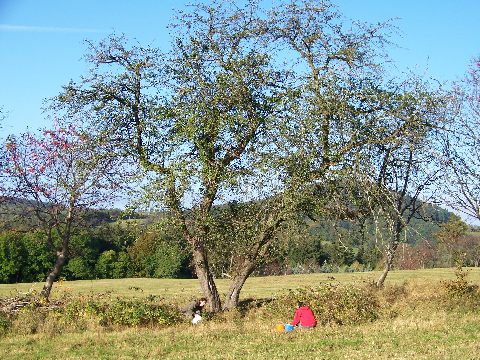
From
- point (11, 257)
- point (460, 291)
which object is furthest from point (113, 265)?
point (460, 291)

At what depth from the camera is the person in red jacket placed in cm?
1195

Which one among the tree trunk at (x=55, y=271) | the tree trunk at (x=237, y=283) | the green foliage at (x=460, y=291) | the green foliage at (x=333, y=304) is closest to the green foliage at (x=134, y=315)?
the tree trunk at (x=237, y=283)

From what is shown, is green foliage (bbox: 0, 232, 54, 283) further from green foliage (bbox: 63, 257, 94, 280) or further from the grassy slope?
the grassy slope

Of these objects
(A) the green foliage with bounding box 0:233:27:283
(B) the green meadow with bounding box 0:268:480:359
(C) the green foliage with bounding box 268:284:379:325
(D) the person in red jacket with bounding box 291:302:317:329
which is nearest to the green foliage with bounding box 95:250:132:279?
(A) the green foliage with bounding box 0:233:27:283

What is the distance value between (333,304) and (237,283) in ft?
8.40

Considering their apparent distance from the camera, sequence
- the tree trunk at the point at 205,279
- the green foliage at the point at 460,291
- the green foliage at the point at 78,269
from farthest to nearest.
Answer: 1. the green foliage at the point at 78,269
2. the green foliage at the point at 460,291
3. the tree trunk at the point at 205,279

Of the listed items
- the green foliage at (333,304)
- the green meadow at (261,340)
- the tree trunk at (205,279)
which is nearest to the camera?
the green meadow at (261,340)

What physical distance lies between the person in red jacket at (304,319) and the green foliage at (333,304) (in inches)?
31.6

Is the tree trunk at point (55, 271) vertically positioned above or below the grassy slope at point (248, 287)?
above

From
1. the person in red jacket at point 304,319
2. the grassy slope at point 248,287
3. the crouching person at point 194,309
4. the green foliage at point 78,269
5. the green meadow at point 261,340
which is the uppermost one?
the green foliage at point 78,269

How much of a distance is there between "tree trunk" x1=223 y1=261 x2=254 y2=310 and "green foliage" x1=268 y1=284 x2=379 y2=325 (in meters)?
0.98

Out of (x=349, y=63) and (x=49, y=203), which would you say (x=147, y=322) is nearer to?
(x=49, y=203)

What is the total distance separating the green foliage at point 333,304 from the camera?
1291 cm

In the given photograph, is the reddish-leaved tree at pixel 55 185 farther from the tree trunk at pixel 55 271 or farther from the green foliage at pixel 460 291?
the green foliage at pixel 460 291
